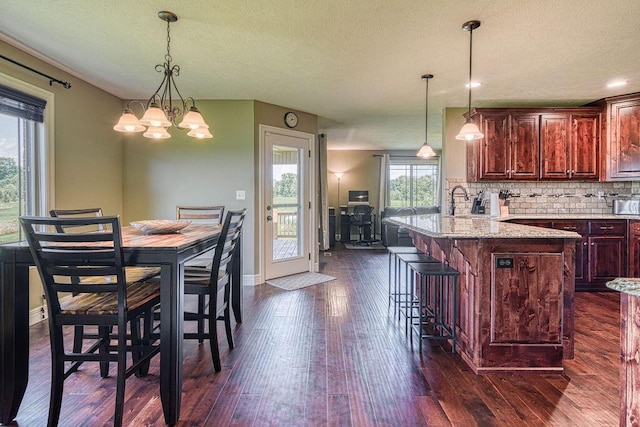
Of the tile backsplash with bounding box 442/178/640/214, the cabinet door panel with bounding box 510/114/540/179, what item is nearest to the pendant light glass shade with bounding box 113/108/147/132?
the tile backsplash with bounding box 442/178/640/214

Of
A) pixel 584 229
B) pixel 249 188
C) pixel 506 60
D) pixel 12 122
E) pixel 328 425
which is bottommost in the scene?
pixel 328 425

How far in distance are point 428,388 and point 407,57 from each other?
2683 millimetres

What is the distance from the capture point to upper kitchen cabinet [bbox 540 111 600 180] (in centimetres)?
440

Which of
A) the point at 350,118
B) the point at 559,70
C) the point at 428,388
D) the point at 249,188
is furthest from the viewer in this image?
the point at 350,118

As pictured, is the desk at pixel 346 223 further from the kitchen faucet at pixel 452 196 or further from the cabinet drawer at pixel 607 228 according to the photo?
the cabinet drawer at pixel 607 228

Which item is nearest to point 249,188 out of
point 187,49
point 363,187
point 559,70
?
point 187,49

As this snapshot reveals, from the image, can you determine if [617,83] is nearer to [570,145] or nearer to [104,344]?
[570,145]

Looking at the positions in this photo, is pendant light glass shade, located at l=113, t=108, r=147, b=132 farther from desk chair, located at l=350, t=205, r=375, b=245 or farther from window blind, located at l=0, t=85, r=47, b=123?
desk chair, located at l=350, t=205, r=375, b=245

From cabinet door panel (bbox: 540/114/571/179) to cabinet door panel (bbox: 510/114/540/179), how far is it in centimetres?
9

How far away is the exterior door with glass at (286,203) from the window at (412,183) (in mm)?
4805

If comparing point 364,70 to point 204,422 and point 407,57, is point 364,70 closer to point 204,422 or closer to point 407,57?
point 407,57

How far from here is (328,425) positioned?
1705 millimetres

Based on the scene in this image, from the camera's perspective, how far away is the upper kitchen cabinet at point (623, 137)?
4098 mm

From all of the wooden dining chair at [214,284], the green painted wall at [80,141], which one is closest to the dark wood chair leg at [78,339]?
the wooden dining chair at [214,284]
